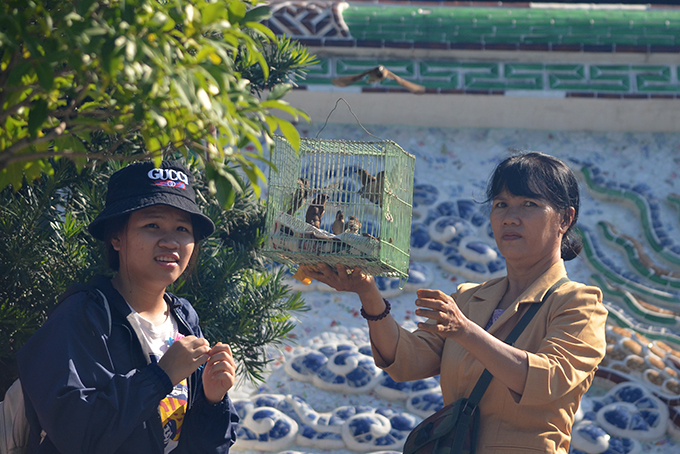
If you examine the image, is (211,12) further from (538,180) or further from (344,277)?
(538,180)

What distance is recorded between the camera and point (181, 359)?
7.39 ft

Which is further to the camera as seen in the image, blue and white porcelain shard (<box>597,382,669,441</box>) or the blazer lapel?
blue and white porcelain shard (<box>597,382,669,441</box>)

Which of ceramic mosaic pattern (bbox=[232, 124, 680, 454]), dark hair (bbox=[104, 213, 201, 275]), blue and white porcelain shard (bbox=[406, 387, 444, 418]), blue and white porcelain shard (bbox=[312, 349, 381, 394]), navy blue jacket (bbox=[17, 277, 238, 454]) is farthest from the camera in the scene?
blue and white porcelain shard (bbox=[312, 349, 381, 394])

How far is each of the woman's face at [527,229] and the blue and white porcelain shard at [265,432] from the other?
95.6 inches

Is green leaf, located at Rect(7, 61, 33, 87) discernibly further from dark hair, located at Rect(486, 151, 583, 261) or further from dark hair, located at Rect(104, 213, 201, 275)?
dark hair, located at Rect(486, 151, 583, 261)

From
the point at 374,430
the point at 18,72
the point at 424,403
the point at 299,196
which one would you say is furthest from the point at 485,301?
the point at 424,403

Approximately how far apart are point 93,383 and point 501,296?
1.41 meters

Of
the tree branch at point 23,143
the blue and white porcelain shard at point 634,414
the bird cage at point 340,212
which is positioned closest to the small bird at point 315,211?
the bird cage at point 340,212

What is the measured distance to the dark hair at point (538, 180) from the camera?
8.78ft

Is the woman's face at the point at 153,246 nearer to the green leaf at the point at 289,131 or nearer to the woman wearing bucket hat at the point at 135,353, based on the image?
the woman wearing bucket hat at the point at 135,353

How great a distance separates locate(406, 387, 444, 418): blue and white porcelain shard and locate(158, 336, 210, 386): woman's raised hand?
112 inches

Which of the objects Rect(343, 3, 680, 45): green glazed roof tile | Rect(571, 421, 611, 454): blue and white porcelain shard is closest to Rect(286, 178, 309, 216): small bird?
Rect(571, 421, 611, 454): blue and white porcelain shard

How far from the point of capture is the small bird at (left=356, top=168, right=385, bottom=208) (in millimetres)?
2953

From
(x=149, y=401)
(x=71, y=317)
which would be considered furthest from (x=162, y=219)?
(x=149, y=401)
